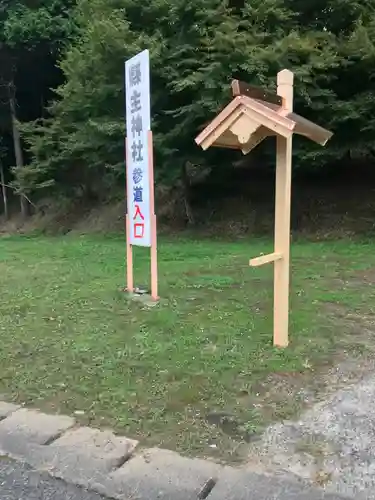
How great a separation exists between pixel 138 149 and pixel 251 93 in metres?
1.73

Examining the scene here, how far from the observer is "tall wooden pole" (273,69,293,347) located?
333 centimetres

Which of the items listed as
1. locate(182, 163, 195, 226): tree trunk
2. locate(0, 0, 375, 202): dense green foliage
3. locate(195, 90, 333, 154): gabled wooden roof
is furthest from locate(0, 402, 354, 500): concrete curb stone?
locate(182, 163, 195, 226): tree trunk

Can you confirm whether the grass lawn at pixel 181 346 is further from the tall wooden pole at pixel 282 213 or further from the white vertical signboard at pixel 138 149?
the white vertical signboard at pixel 138 149

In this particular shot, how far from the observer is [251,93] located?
3172mm

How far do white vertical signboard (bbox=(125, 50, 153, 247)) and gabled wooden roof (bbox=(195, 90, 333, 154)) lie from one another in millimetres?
1286

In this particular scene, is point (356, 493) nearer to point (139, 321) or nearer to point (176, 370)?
point (176, 370)

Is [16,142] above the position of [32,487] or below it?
above

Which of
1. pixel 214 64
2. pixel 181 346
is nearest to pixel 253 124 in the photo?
pixel 181 346

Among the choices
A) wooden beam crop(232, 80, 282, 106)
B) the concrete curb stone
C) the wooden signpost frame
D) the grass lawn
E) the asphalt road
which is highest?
wooden beam crop(232, 80, 282, 106)

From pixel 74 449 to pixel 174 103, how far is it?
317 inches

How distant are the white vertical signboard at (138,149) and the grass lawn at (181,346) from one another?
725 mm

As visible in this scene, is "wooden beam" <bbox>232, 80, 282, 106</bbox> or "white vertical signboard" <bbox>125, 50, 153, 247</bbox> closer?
"wooden beam" <bbox>232, 80, 282, 106</bbox>

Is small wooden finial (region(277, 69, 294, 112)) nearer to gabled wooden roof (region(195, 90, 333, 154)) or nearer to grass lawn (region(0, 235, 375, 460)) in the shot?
gabled wooden roof (region(195, 90, 333, 154))

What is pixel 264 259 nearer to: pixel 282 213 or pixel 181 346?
pixel 282 213
